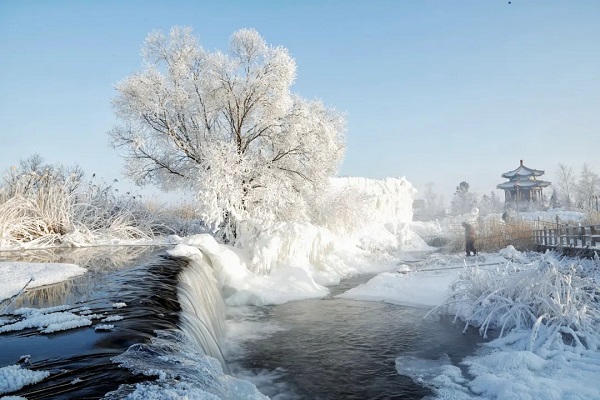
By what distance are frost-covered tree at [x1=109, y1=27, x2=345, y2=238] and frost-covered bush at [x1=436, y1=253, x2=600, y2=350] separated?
707cm

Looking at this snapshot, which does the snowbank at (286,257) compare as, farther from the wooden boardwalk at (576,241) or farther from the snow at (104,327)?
the wooden boardwalk at (576,241)

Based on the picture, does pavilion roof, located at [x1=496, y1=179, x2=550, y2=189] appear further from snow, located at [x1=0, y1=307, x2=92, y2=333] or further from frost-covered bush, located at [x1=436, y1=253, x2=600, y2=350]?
snow, located at [x1=0, y1=307, x2=92, y2=333]

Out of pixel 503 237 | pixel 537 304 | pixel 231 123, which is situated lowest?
pixel 537 304

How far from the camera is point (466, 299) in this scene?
7520mm

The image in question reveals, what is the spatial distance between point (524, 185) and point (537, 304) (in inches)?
2098

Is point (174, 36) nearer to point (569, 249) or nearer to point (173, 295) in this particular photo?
point (173, 295)

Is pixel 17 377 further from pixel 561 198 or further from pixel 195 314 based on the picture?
pixel 561 198

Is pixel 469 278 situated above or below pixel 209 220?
below

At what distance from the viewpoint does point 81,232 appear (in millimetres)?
11289

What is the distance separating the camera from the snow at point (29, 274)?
14.8ft

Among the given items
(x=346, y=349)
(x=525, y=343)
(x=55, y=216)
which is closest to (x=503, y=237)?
(x=525, y=343)

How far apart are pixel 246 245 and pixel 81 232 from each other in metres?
5.04

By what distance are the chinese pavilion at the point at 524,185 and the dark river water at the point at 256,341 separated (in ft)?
172

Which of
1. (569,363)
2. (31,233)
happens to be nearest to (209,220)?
(31,233)
